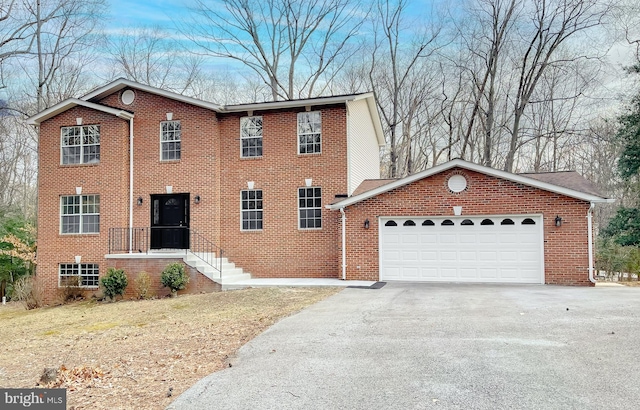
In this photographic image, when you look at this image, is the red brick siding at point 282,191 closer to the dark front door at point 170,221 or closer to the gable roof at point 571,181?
the dark front door at point 170,221

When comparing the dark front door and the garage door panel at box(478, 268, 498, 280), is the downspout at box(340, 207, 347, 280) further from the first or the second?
the dark front door

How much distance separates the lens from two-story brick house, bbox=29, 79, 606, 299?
45.2 feet

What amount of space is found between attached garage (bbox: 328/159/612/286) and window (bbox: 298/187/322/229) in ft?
3.36

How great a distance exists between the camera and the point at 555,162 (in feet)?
94.9

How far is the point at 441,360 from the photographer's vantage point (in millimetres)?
5594

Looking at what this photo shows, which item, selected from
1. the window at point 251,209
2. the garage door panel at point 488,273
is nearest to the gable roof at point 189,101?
the window at point 251,209

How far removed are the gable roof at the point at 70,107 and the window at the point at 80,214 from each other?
3065mm

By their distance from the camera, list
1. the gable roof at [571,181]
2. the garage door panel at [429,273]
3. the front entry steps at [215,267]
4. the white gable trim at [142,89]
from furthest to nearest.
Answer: the white gable trim at [142,89], the front entry steps at [215,267], the garage door panel at [429,273], the gable roof at [571,181]

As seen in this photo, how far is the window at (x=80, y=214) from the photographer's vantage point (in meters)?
16.7

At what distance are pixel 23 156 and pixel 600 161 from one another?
3798 cm

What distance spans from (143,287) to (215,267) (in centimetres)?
227

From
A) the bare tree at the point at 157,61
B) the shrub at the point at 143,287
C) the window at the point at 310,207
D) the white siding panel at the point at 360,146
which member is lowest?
the shrub at the point at 143,287

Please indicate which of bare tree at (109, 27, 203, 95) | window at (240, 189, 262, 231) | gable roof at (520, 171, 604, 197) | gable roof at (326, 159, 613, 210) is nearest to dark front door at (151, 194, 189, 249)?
window at (240, 189, 262, 231)

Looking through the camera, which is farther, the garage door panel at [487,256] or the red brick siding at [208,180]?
the red brick siding at [208,180]
